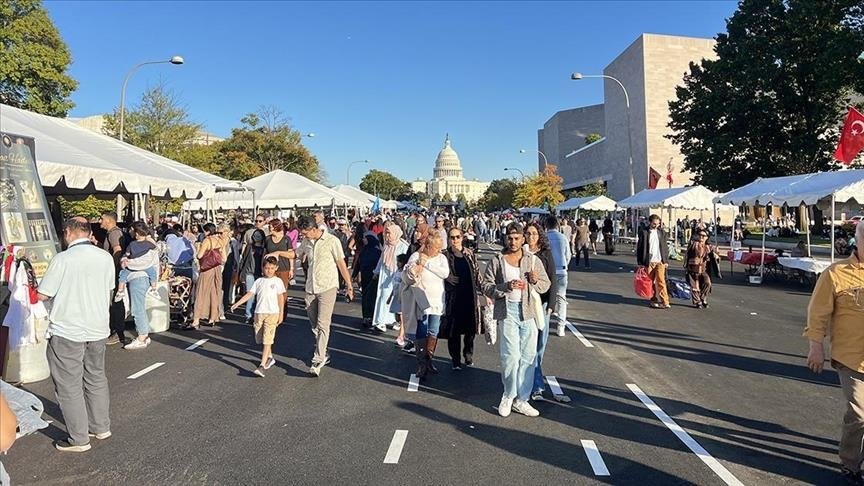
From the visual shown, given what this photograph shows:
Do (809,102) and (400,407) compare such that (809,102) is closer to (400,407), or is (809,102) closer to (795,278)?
(795,278)

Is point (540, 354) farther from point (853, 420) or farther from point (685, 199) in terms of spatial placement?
point (685, 199)

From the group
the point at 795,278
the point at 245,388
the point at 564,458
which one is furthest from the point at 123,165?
the point at 795,278

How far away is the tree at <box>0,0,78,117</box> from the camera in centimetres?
2717

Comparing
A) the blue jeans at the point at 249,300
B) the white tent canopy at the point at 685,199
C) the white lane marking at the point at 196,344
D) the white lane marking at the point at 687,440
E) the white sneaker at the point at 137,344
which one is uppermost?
the white tent canopy at the point at 685,199

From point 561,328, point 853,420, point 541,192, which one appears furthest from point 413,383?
point 541,192

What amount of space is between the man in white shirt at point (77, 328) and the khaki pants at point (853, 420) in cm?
564

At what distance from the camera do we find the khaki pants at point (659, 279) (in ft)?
38.8

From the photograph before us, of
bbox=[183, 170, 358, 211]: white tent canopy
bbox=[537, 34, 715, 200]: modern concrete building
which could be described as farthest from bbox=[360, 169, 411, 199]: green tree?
bbox=[183, 170, 358, 211]: white tent canopy

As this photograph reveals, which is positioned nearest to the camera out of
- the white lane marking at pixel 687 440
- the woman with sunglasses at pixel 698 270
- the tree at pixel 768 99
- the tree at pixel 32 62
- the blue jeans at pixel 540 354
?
the white lane marking at pixel 687 440

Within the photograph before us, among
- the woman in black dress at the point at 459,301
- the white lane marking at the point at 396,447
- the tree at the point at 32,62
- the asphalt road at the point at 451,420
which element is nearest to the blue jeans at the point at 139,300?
the asphalt road at the point at 451,420

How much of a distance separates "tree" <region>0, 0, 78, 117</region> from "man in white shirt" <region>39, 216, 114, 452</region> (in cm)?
2798

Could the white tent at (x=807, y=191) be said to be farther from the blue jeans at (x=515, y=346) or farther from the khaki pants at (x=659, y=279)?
the blue jeans at (x=515, y=346)

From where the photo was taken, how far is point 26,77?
91.2ft

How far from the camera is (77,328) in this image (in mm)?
4773
